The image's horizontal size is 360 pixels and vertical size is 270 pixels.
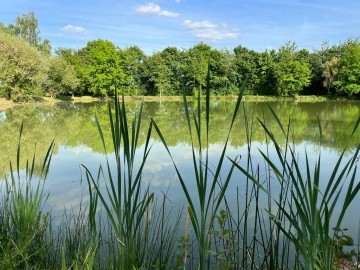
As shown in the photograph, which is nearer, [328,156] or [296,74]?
[328,156]

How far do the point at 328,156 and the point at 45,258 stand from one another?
281 inches

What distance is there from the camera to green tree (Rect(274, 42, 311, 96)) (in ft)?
Result: 112

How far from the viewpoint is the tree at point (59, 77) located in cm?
2822

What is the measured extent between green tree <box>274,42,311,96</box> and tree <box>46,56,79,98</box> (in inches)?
794

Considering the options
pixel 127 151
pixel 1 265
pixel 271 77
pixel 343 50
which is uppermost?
pixel 343 50

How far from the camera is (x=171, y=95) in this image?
119 ft

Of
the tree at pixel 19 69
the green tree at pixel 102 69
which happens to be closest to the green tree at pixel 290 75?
the green tree at pixel 102 69

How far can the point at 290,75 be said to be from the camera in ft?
111

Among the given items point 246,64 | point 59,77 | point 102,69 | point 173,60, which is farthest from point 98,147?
point 246,64

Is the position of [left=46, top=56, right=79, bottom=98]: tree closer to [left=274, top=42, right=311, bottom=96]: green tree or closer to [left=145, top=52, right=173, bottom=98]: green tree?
[left=145, top=52, right=173, bottom=98]: green tree

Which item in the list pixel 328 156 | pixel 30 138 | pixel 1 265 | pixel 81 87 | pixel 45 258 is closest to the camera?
pixel 1 265

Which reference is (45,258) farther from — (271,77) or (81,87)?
(271,77)

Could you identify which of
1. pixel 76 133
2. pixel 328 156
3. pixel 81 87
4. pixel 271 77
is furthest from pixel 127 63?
pixel 328 156

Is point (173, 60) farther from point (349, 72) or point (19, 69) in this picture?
point (349, 72)
